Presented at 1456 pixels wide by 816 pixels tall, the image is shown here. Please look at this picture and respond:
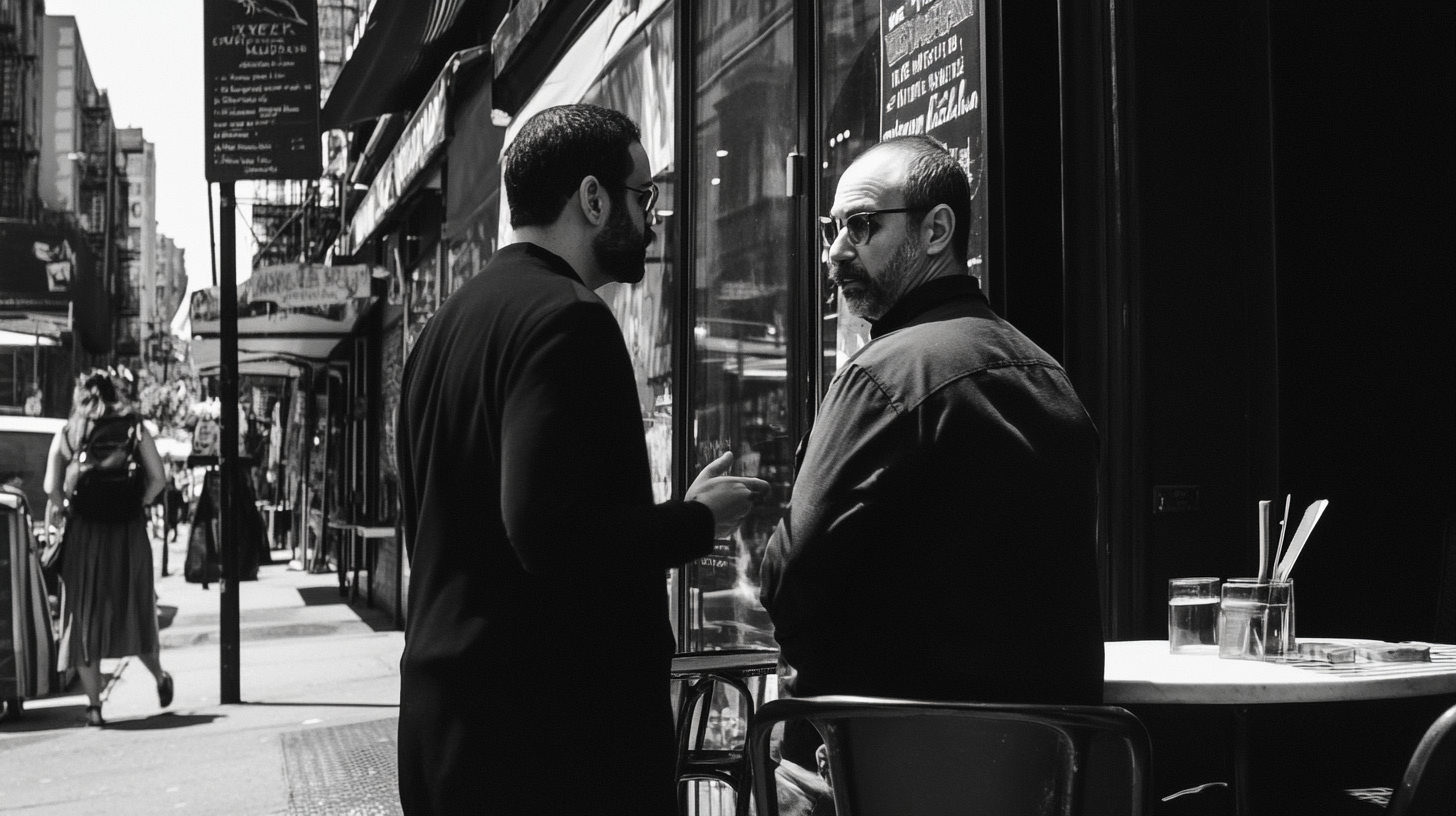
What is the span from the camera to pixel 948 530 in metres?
2.16

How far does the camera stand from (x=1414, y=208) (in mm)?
4195

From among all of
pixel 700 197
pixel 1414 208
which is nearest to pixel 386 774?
pixel 700 197

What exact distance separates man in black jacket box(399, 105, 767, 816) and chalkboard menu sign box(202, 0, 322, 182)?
7.65 m

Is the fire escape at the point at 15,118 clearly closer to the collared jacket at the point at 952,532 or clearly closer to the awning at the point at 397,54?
the awning at the point at 397,54

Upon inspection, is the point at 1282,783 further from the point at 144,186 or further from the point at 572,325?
the point at 144,186

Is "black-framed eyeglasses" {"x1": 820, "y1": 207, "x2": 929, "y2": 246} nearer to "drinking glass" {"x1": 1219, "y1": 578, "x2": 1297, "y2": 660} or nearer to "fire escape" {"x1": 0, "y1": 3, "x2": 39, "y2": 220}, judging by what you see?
"drinking glass" {"x1": 1219, "y1": 578, "x2": 1297, "y2": 660}

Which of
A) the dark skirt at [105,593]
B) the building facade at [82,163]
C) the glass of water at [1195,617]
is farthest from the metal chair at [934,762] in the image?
the building facade at [82,163]

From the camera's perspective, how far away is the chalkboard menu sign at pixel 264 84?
30.6ft

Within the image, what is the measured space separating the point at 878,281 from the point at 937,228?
0.49 feet

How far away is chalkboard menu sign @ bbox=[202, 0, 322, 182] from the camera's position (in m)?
9.34

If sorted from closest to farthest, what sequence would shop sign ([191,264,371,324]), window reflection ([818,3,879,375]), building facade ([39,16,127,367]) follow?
window reflection ([818,3,879,375]) → shop sign ([191,264,371,324]) → building facade ([39,16,127,367])

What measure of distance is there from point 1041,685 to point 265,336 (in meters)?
15.6

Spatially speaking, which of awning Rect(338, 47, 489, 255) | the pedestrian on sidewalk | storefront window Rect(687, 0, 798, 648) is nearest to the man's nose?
storefront window Rect(687, 0, 798, 648)

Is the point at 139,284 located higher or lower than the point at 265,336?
higher
